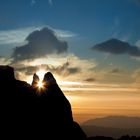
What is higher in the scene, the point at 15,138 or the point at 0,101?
the point at 0,101

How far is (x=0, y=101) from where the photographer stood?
5482 inches

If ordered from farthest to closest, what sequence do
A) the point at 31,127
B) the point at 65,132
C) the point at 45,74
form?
1. the point at 45,74
2. the point at 65,132
3. the point at 31,127

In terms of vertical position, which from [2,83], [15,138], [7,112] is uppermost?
[2,83]

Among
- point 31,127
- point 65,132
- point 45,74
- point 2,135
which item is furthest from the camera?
point 45,74

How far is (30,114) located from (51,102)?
1324 centimetres

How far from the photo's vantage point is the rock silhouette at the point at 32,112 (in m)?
138

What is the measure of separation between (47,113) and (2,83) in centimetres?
2005

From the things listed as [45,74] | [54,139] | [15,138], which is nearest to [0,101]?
[15,138]

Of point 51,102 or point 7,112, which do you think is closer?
point 7,112

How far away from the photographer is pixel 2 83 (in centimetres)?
14312

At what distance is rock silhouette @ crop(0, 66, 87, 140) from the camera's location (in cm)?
13788

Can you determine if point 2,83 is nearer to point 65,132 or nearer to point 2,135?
point 2,135

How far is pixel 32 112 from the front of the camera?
476ft

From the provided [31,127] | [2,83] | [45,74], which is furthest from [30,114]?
[45,74]
